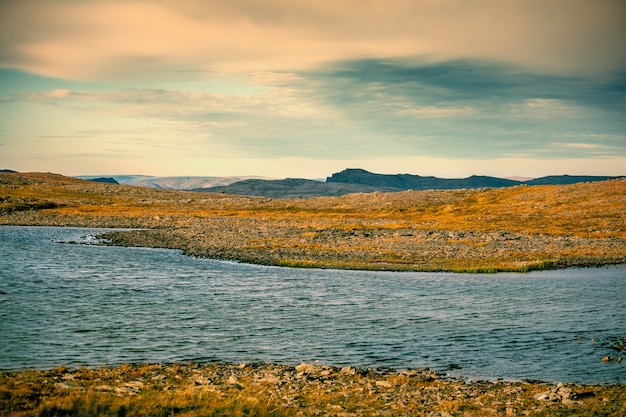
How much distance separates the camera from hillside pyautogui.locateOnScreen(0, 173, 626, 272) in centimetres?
6581

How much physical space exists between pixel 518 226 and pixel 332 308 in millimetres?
74589

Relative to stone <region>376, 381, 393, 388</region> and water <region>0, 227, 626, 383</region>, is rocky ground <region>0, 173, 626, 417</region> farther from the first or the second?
water <region>0, 227, 626, 383</region>

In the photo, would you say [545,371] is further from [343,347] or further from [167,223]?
[167,223]

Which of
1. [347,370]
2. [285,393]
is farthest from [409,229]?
[285,393]

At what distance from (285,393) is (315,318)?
554 inches

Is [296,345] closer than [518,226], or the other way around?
[296,345]

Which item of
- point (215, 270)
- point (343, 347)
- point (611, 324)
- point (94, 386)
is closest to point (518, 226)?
point (215, 270)

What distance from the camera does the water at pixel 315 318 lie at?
992 inches

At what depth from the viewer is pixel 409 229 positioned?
95875 mm

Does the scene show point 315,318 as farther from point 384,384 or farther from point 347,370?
point 384,384

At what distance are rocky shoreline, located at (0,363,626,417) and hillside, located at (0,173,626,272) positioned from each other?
36.6m

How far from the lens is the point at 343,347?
89.8 ft

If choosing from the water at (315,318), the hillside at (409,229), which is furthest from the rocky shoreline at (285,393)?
the hillside at (409,229)

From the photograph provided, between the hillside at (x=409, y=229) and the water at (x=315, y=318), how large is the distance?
30.8 ft
